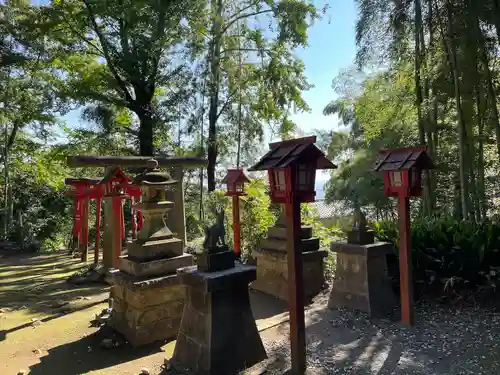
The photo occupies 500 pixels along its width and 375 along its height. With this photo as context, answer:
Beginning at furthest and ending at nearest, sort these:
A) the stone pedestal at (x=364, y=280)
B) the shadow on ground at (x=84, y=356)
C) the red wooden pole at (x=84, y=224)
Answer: the red wooden pole at (x=84, y=224) < the stone pedestal at (x=364, y=280) < the shadow on ground at (x=84, y=356)

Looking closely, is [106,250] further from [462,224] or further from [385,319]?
[462,224]

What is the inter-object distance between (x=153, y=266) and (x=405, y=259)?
2.61 m

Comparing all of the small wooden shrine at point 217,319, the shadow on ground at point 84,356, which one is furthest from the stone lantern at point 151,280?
the small wooden shrine at point 217,319

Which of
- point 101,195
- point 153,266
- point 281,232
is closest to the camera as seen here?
point 153,266

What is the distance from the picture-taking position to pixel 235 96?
11.1 metres

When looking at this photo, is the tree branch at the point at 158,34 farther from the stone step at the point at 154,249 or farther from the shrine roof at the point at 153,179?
the stone step at the point at 154,249

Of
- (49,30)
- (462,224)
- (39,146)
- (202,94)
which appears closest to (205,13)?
(202,94)

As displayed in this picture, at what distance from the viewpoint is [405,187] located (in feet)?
11.8

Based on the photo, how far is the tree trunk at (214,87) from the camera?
33.9ft

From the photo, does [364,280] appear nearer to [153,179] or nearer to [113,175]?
[153,179]

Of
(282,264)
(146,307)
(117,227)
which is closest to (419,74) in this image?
(282,264)

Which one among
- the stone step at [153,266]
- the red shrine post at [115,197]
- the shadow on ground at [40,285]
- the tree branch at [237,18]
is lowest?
the shadow on ground at [40,285]

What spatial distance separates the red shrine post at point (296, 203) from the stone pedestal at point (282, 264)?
209cm

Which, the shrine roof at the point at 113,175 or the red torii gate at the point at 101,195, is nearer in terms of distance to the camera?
the shrine roof at the point at 113,175
